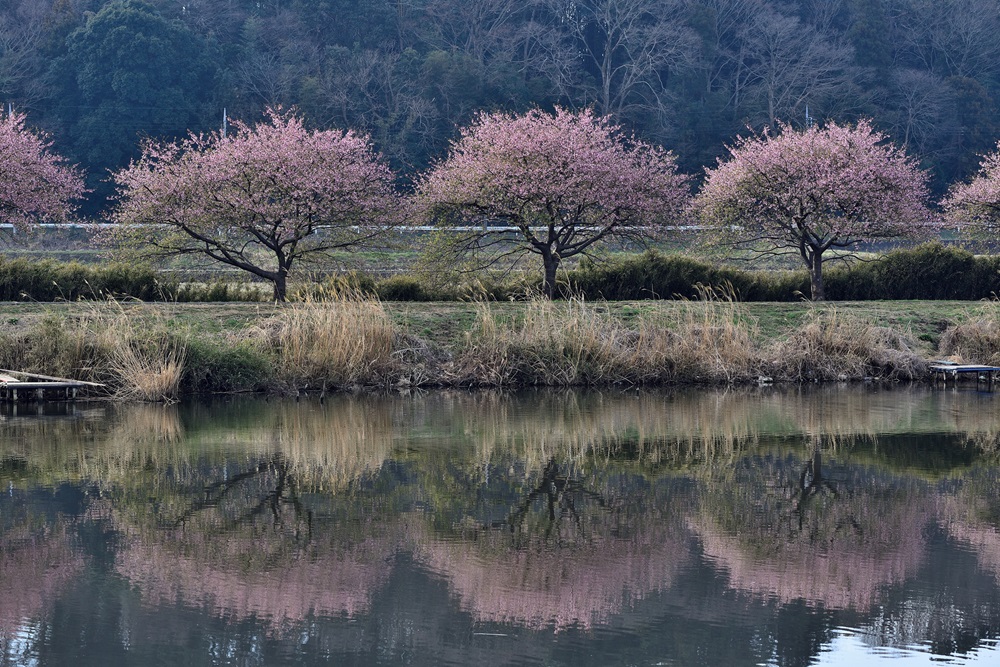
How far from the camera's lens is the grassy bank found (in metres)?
22.1

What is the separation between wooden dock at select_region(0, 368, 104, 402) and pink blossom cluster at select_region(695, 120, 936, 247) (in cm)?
1659

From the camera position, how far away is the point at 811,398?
22.0 metres

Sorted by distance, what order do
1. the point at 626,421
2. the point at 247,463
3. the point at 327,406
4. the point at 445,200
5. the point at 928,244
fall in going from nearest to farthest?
the point at 247,463 → the point at 626,421 → the point at 327,406 → the point at 445,200 → the point at 928,244

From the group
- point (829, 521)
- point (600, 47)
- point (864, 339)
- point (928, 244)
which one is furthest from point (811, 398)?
point (600, 47)

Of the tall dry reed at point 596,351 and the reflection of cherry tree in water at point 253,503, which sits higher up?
the tall dry reed at point 596,351

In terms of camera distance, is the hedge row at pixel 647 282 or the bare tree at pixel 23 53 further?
Result: the bare tree at pixel 23 53

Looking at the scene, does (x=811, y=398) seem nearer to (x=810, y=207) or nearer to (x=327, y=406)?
(x=327, y=406)

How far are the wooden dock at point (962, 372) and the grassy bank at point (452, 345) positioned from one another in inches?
12.1

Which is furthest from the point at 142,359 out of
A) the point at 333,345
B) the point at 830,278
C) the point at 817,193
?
the point at 830,278

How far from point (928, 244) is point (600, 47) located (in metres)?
46.2

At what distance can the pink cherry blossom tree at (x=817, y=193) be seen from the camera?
31797 millimetres

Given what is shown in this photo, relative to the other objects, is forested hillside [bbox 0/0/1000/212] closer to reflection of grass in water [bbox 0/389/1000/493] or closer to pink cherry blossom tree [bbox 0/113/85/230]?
pink cherry blossom tree [bbox 0/113/85/230]

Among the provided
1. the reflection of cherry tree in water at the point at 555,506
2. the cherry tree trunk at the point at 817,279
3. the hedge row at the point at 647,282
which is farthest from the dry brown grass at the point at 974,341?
the reflection of cherry tree in water at the point at 555,506

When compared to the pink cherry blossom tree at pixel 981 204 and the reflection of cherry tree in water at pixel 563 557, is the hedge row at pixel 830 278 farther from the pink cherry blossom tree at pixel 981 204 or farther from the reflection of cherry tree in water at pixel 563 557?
the reflection of cherry tree in water at pixel 563 557
